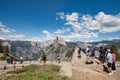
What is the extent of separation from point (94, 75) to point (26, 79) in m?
6.24

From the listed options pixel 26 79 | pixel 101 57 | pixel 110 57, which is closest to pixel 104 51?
pixel 101 57

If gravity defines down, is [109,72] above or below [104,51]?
below

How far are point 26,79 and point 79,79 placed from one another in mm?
4941

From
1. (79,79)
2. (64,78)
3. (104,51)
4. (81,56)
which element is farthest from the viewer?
(81,56)

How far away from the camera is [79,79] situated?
16641 millimetres

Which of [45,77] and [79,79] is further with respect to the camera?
[79,79]

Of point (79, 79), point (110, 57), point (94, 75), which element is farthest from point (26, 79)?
point (110, 57)

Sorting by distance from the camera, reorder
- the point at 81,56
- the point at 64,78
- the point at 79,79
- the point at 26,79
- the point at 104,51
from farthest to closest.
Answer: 1. the point at 81,56
2. the point at 104,51
3. the point at 79,79
4. the point at 64,78
5. the point at 26,79

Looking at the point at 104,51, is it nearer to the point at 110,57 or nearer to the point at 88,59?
the point at 88,59

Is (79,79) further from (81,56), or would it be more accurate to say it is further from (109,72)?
(81,56)

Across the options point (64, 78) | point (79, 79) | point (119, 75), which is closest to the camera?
point (64, 78)

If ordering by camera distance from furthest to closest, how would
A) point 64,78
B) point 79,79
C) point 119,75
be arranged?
1. point 119,75
2. point 79,79
3. point 64,78

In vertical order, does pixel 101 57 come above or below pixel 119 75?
above

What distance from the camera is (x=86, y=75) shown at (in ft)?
55.8
